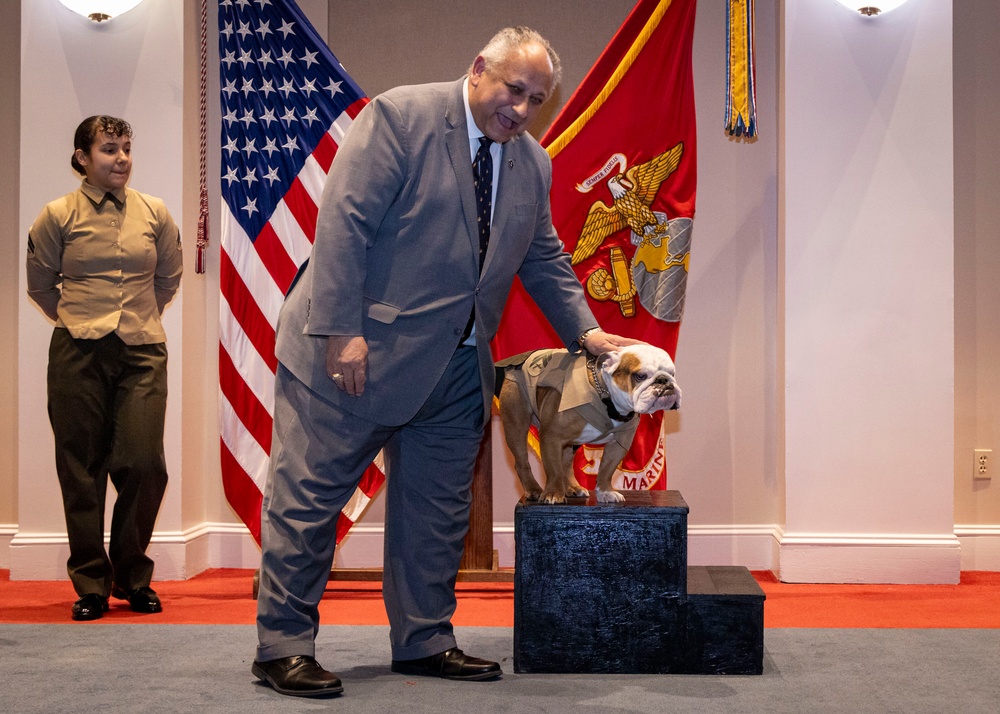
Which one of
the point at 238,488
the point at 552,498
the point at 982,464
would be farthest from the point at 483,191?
the point at 982,464

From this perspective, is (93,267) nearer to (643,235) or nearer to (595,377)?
(595,377)

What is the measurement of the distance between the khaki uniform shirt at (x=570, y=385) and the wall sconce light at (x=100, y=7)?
261 centimetres

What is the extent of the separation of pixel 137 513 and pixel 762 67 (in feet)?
10.7

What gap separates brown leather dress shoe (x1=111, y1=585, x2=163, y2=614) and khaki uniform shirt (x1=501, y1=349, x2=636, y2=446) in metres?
1.63

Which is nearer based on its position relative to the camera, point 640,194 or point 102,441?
point 102,441

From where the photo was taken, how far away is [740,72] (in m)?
3.97

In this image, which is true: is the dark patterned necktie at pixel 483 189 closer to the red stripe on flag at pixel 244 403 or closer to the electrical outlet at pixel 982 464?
the red stripe on flag at pixel 244 403

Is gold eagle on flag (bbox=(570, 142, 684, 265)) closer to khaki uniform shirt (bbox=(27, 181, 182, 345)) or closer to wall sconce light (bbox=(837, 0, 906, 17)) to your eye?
wall sconce light (bbox=(837, 0, 906, 17))

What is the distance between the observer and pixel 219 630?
125 inches

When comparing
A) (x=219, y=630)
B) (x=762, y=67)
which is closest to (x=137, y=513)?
(x=219, y=630)

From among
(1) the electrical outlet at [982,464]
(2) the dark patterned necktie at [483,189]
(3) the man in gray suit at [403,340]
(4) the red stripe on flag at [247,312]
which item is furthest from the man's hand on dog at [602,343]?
(1) the electrical outlet at [982,464]

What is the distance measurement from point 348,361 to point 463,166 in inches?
22.2

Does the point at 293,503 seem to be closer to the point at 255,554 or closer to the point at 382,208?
the point at 382,208

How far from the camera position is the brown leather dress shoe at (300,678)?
2.36 metres
